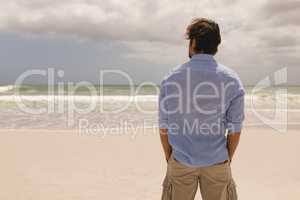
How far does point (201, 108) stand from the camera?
2193 millimetres

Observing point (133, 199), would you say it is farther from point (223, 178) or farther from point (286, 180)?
point (223, 178)

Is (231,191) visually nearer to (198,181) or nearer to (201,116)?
(198,181)

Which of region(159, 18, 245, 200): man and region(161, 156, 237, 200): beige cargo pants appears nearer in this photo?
region(159, 18, 245, 200): man

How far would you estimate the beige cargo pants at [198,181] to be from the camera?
7.54 ft

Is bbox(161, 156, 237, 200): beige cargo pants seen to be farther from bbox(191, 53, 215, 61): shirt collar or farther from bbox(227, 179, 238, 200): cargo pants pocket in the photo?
bbox(191, 53, 215, 61): shirt collar

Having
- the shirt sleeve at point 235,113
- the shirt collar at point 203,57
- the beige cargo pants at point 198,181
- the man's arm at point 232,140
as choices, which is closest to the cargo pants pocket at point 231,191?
the beige cargo pants at point 198,181

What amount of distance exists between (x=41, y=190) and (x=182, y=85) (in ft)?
12.0

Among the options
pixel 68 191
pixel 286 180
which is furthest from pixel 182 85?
pixel 286 180

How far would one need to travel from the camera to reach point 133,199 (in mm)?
4891

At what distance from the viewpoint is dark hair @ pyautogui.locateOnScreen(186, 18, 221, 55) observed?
7.18ft

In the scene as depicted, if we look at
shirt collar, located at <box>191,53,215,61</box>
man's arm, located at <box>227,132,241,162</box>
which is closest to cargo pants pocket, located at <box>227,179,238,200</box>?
man's arm, located at <box>227,132,241,162</box>

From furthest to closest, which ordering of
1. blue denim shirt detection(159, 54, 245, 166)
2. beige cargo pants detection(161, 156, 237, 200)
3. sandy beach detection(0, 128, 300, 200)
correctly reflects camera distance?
sandy beach detection(0, 128, 300, 200) < beige cargo pants detection(161, 156, 237, 200) < blue denim shirt detection(159, 54, 245, 166)

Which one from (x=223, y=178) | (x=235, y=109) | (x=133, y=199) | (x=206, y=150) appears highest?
(x=235, y=109)

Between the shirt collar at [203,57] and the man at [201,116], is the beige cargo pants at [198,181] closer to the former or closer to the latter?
the man at [201,116]
